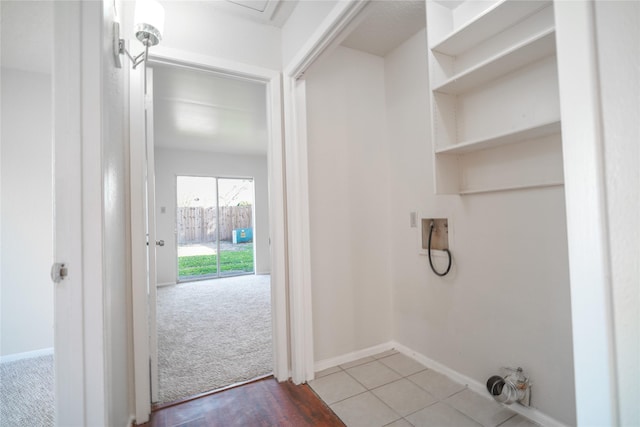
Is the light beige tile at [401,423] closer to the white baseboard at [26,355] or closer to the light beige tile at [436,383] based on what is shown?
the light beige tile at [436,383]

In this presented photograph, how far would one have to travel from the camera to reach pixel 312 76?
2229 mm

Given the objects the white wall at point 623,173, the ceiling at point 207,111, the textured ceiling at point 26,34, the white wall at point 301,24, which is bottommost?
the white wall at point 623,173

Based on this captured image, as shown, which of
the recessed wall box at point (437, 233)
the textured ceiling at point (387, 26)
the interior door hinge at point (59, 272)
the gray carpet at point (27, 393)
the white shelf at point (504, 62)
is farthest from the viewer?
the recessed wall box at point (437, 233)

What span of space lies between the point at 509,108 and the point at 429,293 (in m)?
1.34

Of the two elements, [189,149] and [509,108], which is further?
[189,149]

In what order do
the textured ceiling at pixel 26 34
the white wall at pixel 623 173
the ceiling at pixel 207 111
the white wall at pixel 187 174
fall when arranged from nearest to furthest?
the white wall at pixel 623 173 → the textured ceiling at pixel 26 34 → the ceiling at pixel 207 111 → the white wall at pixel 187 174

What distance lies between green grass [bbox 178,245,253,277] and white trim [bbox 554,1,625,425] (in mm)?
6095

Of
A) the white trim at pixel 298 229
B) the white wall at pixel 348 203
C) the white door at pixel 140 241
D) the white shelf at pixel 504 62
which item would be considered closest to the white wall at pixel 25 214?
the white door at pixel 140 241

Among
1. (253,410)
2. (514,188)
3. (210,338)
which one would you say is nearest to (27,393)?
(210,338)

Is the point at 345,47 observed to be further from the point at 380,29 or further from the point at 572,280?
the point at 572,280

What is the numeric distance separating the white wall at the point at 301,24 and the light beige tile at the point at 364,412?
2.27m

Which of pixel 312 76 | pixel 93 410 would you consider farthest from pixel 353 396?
pixel 312 76

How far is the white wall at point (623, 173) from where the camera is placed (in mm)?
370

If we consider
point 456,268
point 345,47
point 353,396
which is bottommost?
point 353,396
